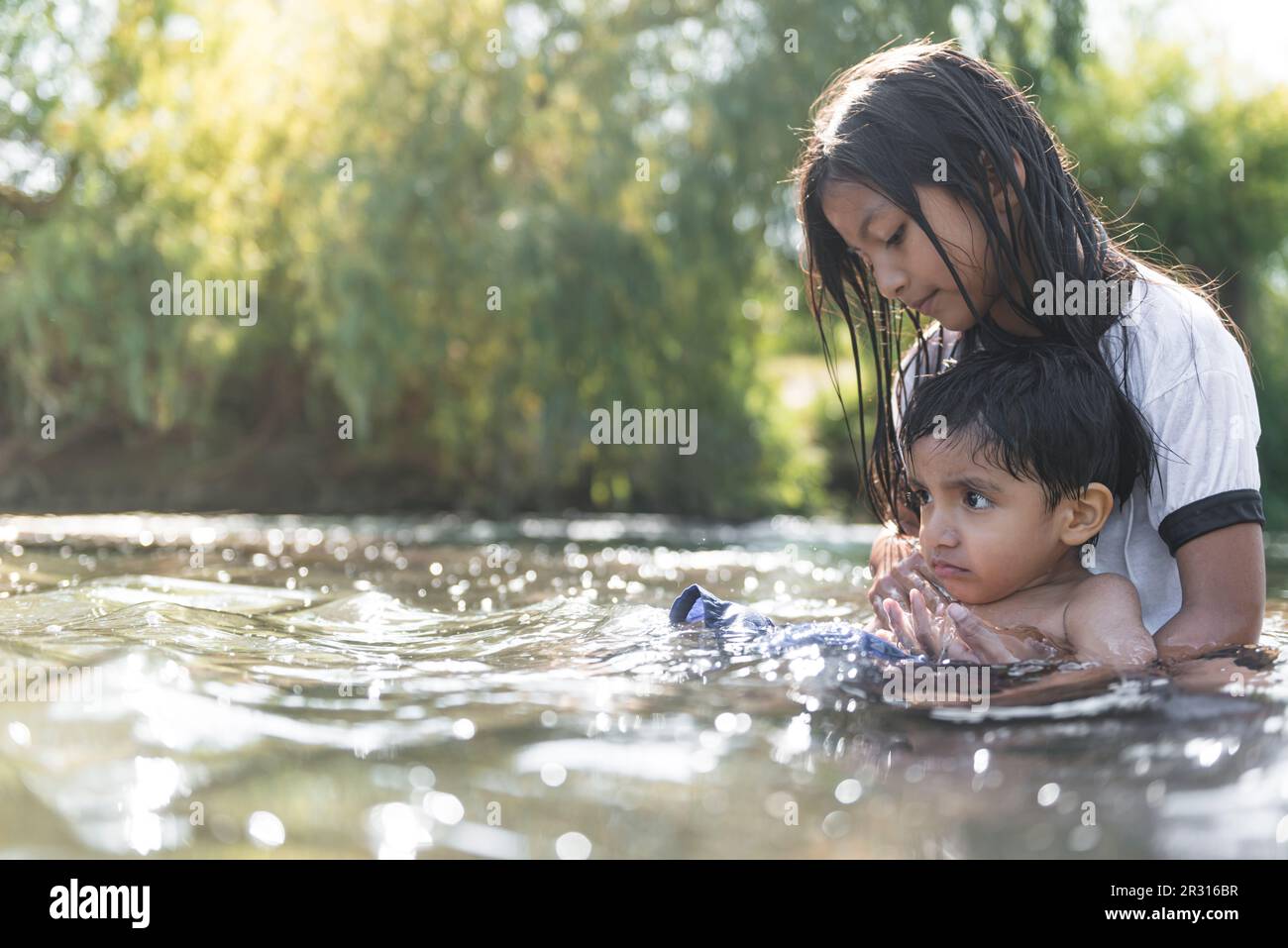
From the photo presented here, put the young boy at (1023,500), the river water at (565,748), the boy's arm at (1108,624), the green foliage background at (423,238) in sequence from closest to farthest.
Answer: the river water at (565,748) → the boy's arm at (1108,624) → the young boy at (1023,500) → the green foliage background at (423,238)

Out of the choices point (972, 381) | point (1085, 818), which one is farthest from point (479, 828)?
point (972, 381)

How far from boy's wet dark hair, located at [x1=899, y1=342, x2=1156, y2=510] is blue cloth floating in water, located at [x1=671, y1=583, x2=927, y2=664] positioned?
44cm

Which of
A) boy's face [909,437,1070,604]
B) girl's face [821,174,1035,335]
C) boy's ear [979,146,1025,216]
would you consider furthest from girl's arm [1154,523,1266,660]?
boy's ear [979,146,1025,216]

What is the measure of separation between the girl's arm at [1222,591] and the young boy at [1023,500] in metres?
0.09

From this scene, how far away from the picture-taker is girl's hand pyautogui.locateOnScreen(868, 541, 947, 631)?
252 cm

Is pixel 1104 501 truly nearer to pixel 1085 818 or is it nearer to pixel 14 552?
pixel 1085 818

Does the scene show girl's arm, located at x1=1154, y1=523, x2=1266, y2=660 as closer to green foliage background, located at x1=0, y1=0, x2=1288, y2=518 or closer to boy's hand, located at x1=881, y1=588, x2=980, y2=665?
boy's hand, located at x1=881, y1=588, x2=980, y2=665

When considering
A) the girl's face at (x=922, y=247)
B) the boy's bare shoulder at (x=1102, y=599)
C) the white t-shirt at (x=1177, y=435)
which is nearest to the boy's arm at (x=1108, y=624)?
the boy's bare shoulder at (x=1102, y=599)

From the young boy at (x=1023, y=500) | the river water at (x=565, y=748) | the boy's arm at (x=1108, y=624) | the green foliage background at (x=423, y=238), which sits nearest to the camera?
the river water at (x=565, y=748)

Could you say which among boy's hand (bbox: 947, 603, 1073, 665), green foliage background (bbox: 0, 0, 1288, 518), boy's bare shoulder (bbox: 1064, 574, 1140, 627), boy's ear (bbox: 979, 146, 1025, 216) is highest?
green foliage background (bbox: 0, 0, 1288, 518)

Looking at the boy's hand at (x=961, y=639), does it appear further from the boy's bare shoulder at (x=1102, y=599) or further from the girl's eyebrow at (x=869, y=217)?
the girl's eyebrow at (x=869, y=217)

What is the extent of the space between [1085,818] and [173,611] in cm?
213

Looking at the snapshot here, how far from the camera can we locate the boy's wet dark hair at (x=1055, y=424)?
240 centimetres
